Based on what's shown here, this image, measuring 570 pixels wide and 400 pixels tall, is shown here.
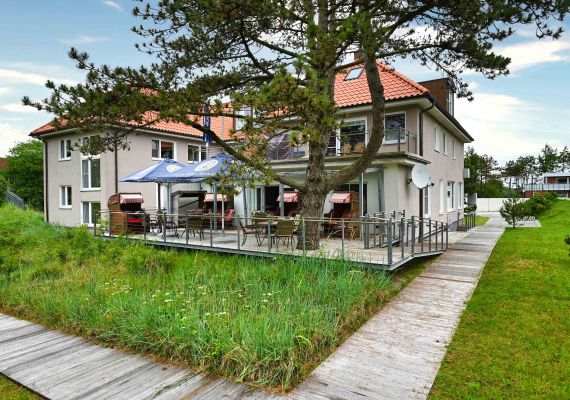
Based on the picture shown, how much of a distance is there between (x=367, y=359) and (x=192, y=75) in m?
9.08

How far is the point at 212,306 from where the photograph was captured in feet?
19.7

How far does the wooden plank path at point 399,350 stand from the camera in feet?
13.6

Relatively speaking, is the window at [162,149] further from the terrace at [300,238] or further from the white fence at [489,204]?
the white fence at [489,204]

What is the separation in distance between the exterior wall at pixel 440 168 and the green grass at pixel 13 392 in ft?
50.4

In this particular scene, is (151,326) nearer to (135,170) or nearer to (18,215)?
(135,170)

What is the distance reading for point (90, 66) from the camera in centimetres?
883

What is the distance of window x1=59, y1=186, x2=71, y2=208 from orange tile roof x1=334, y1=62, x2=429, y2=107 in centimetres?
1798

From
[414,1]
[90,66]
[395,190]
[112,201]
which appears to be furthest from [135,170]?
[414,1]

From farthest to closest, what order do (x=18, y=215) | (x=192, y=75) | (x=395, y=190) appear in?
(x=18, y=215) < (x=395, y=190) < (x=192, y=75)

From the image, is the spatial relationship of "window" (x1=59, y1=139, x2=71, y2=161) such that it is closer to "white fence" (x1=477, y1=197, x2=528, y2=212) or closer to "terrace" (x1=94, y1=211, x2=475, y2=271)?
"terrace" (x1=94, y1=211, x2=475, y2=271)

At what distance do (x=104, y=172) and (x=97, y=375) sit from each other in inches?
715

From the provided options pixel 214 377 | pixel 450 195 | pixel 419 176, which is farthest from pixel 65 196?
pixel 450 195

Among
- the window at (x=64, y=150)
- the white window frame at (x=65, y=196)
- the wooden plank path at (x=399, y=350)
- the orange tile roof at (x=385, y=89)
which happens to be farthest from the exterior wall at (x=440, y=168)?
the window at (x=64, y=150)

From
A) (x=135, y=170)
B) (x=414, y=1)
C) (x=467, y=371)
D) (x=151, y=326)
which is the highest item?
(x=414, y=1)
